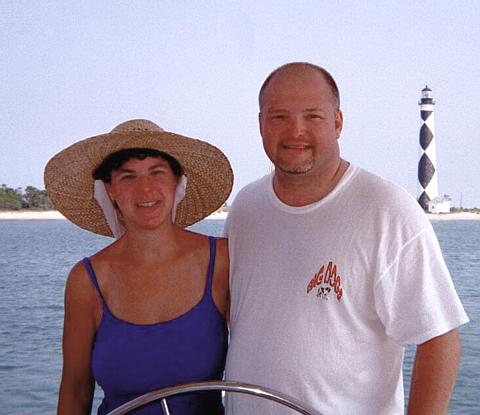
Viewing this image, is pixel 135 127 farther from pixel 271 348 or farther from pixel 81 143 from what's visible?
pixel 271 348

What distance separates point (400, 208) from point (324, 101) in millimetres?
210

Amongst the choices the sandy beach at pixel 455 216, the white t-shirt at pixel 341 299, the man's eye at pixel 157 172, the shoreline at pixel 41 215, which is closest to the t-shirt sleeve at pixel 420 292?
the white t-shirt at pixel 341 299

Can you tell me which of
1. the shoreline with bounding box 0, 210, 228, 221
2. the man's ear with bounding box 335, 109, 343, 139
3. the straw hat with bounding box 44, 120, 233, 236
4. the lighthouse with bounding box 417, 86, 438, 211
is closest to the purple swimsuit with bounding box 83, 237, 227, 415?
the straw hat with bounding box 44, 120, 233, 236

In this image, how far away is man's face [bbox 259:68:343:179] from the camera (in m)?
1.18

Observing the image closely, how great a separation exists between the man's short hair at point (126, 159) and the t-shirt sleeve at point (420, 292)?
0.42m

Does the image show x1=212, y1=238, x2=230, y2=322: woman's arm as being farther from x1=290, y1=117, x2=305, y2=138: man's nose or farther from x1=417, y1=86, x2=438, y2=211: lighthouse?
x1=417, y1=86, x2=438, y2=211: lighthouse

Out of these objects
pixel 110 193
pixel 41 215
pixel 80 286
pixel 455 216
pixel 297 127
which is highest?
pixel 297 127

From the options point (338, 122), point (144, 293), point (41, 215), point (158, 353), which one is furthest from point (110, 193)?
point (41, 215)

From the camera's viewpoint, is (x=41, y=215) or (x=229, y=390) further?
(x=41, y=215)

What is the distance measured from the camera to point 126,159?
50.9 inches

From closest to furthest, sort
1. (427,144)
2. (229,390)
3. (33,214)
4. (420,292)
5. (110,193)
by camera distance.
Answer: (229,390)
(420,292)
(110,193)
(427,144)
(33,214)

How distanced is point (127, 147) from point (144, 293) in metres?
0.24

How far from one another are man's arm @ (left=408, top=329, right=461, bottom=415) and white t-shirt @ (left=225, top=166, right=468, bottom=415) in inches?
0.7

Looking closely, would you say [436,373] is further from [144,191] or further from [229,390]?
[144,191]
